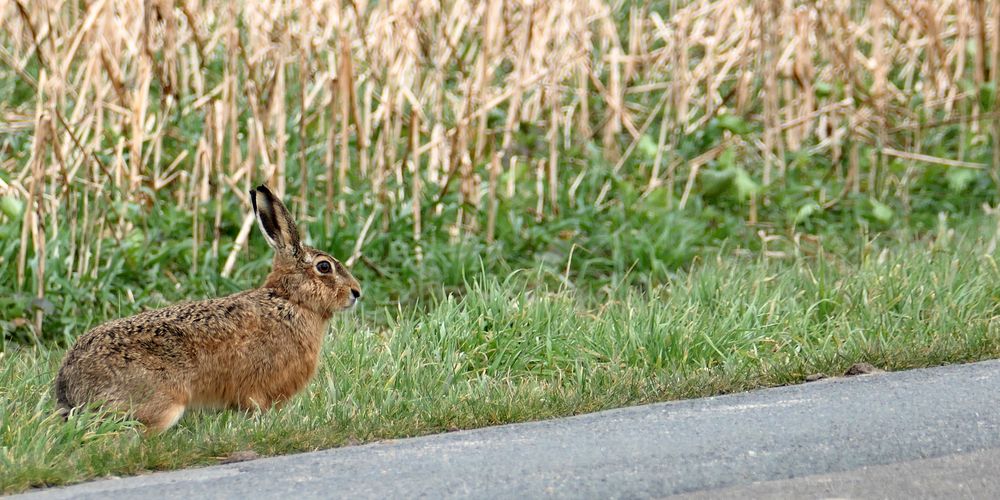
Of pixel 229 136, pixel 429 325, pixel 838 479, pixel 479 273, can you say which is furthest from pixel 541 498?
pixel 229 136

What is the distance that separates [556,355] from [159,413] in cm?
181

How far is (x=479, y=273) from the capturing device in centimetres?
745

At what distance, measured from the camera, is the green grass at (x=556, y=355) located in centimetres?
438

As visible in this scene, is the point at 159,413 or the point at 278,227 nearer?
the point at 159,413

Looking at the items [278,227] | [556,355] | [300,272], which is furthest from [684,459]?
[278,227]

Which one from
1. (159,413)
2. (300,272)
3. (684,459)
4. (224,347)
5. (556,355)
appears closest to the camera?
(684,459)

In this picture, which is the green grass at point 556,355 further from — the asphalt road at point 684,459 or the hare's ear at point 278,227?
the hare's ear at point 278,227

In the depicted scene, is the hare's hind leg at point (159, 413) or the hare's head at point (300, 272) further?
the hare's head at point (300, 272)

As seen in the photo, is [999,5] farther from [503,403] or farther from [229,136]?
[503,403]

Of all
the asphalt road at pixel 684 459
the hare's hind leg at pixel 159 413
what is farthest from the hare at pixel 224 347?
the asphalt road at pixel 684 459

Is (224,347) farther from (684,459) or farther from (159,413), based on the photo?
(684,459)

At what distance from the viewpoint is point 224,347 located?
486 cm

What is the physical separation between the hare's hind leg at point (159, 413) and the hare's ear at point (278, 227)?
2.84 feet

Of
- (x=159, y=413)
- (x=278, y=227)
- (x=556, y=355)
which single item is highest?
(x=278, y=227)
